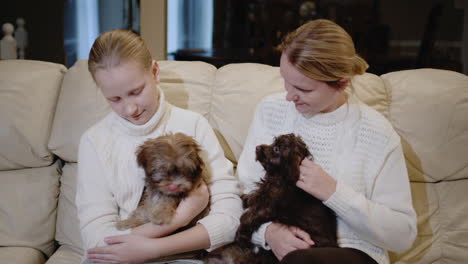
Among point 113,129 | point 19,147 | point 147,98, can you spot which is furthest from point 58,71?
point 147,98

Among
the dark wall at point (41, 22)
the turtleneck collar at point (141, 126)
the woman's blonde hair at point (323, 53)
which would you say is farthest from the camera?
the dark wall at point (41, 22)

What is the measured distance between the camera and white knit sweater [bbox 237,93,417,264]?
1572 millimetres

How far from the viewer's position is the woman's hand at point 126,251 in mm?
1596

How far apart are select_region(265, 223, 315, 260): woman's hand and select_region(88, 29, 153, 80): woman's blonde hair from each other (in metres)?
0.82

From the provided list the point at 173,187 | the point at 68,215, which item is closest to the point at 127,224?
the point at 173,187

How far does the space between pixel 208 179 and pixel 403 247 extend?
82cm

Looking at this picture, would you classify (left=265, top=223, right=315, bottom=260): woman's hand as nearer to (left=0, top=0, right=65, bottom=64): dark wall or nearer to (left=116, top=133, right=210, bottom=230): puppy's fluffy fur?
(left=116, top=133, right=210, bottom=230): puppy's fluffy fur

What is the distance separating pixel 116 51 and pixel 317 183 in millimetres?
910

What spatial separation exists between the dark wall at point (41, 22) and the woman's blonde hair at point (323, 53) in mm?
2779

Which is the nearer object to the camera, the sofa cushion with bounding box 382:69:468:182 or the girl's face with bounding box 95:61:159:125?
the girl's face with bounding box 95:61:159:125

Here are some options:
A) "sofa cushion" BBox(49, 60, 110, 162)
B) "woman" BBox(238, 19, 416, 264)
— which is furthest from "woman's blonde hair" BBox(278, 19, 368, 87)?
"sofa cushion" BBox(49, 60, 110, 162)

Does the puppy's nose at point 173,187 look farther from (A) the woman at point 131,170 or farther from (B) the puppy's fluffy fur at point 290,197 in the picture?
(B) the puppy's fluffy fur at point 290,197

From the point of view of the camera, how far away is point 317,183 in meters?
1.56

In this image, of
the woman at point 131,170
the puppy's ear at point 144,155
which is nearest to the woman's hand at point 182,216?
the woman at point 131,170
